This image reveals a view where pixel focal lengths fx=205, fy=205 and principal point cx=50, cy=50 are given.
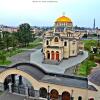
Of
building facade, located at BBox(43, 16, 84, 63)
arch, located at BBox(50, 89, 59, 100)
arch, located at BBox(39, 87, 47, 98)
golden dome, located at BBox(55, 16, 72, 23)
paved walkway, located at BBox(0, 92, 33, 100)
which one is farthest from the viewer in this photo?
golden dome, located at BBox(55, 16, 72, 23)

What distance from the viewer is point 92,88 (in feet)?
71.0

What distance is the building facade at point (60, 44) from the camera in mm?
49031

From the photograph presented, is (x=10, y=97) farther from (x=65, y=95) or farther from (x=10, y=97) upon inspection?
(x=65, y=95)

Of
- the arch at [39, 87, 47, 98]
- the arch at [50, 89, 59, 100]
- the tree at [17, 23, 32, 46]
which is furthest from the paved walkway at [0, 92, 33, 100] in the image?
the tree at [17, 23, 32, 46]

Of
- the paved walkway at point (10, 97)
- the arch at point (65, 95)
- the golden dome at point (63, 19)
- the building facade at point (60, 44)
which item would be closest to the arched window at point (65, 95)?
the arch at point (65, 95)

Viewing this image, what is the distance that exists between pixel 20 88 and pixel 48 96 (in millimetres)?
4044

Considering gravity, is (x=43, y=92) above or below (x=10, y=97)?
above

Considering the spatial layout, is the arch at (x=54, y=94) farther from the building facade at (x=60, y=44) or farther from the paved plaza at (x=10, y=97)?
the building facade at (x=60, y=44)

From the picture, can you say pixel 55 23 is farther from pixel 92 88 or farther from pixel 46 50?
pixel 92 88

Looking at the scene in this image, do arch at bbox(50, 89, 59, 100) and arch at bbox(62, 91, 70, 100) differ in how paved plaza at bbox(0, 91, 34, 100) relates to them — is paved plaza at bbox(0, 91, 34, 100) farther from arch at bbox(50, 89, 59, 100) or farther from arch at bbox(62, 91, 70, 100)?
arch at bbox(62, 91, 70, 100)

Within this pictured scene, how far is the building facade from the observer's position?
161 ft

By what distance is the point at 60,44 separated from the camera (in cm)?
5009

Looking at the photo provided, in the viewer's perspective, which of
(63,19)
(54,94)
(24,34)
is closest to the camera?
(54,94)

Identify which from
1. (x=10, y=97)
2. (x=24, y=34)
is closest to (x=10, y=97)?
(x=10, y=97)
